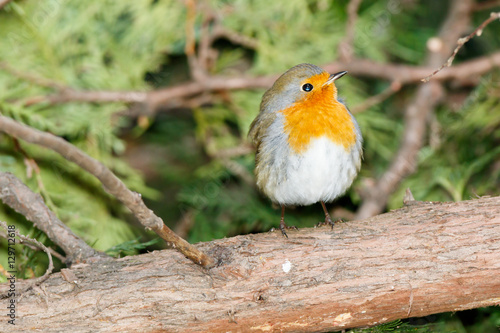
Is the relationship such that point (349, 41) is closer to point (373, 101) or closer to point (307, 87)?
point (373, 101)

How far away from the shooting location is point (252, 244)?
260cm

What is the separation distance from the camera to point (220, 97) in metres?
4.56

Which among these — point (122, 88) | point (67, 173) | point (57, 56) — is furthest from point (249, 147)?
point (57, 56)

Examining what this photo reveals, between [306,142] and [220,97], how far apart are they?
5.73ft

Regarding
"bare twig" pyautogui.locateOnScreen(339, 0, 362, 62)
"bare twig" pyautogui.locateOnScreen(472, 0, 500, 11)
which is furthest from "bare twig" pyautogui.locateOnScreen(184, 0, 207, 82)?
"bare twig" pyautogui.locateOnScreen(472, 0, 500, 11)

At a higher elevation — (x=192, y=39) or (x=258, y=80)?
(x=192, y=39)

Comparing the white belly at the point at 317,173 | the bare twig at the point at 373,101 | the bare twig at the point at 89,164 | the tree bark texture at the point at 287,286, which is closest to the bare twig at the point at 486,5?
the bare twig at the point at 373,101

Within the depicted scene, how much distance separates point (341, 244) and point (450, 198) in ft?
5.48

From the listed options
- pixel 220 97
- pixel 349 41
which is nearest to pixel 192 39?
pixel 220 97

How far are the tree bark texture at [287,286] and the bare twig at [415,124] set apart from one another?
5.15ft

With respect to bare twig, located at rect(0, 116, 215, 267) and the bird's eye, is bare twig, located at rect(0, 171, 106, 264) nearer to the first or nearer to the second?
bare twig, located at rect(0, 116, 215, 267)

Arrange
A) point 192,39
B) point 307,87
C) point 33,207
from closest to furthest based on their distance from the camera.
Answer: point 33,207 → point 307,87 → point 192,39

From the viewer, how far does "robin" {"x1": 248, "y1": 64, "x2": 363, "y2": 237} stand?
9.70ft

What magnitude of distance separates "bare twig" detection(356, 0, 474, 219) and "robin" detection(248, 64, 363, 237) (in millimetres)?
1007
